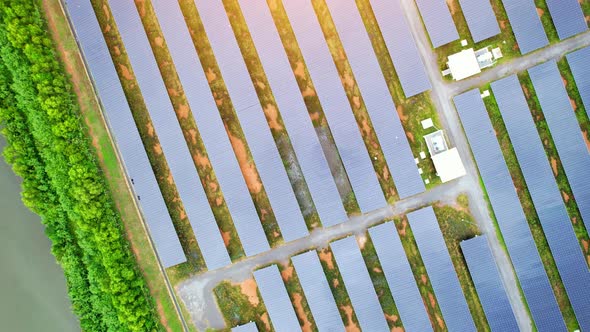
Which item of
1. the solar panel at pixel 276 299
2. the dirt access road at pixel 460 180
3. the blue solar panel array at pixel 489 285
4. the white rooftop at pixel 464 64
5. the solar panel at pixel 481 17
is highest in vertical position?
the solar panel at pixel 481 17

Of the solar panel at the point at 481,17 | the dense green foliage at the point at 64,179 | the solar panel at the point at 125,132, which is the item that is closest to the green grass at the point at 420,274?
the solar panel at the point at 481,17

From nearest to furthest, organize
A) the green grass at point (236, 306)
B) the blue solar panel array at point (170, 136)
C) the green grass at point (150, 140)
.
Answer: the blue solar panel array at point (170, 136)
the green grass at point (236, 306)
the green grass at point (150, 140)

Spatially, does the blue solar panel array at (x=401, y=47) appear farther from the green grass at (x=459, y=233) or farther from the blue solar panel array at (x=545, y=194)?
the green grass at (x=459, y=233)

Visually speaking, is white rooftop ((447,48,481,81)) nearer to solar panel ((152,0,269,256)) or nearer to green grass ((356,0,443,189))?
green grass ((356,0,443,189))

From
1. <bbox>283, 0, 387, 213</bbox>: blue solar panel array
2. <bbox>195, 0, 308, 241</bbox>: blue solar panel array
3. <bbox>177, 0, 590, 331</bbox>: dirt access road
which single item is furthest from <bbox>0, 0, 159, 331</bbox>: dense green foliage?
<bbox>283, 0, 387, 213</bbox>: blue solar panel array

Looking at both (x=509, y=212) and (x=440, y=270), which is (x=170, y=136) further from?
(x=509, y=212)

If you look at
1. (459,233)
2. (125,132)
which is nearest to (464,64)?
(459,233)
